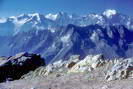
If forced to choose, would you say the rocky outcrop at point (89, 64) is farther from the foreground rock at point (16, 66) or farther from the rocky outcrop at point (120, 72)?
the foreground rock at point (16, 66)

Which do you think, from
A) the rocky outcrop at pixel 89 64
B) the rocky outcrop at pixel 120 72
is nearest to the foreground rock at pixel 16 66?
the rocky outcrop at pixel 89 64

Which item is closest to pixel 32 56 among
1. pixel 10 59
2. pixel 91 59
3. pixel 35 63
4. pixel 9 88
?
pixel 35 63

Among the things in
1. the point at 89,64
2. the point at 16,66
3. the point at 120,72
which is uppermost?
the point at 16,66

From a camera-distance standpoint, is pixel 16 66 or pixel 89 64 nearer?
pixel 89 64

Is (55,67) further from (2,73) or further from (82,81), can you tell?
(82,81)

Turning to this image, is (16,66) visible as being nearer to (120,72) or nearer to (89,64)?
(89,64)

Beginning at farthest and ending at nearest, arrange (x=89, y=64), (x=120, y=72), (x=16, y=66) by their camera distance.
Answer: (x=16, y=66) → (x=89, y=64) → (x=120, y=72)

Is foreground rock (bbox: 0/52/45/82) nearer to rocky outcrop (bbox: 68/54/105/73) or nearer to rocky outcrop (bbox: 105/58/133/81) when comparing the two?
rocky outcrop (bbox: 68/54/105/73)

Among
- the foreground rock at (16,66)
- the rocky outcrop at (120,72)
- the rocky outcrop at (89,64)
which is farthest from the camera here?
the foreground rock at (16,66)

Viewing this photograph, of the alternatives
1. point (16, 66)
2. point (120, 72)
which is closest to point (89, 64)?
point (120, 72)

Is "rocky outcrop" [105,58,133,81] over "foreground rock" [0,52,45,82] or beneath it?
beneath

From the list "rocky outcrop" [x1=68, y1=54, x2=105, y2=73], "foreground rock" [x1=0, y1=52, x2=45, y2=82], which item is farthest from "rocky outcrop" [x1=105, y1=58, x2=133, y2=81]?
"foreground rock" [x1=0, y1=52, x2=45, y2=82]

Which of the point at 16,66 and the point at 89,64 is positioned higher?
the point at 16,66

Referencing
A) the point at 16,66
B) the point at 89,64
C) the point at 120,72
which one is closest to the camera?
the point at 120,72
